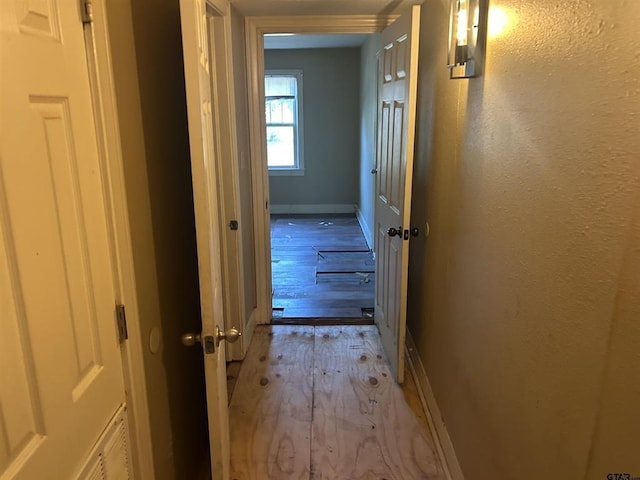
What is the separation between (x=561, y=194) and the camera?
114cm

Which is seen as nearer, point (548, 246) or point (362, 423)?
point (548, 246)

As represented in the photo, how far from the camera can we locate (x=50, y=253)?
3.02 ft

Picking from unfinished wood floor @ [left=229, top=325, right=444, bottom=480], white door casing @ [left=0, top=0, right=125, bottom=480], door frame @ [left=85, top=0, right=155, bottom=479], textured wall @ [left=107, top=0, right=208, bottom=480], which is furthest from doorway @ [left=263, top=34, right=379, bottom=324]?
white door casing @ [left=0, top=0, right=125, bottom=480]

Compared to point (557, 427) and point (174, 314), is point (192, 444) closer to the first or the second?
point (174, 314)

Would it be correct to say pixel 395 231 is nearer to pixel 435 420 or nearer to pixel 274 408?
pixel 435 420

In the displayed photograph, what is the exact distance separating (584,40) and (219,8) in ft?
6.45

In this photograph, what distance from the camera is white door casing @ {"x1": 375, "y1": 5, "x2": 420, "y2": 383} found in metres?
2.46

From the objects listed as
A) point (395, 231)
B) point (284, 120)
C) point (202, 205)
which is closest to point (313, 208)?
point (284, 120)

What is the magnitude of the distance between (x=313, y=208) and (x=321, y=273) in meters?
2.94

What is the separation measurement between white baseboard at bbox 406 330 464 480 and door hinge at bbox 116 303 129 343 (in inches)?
57.8

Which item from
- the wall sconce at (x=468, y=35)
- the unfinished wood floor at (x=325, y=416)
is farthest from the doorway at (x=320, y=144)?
the wall sconce at (x=468, y=35)

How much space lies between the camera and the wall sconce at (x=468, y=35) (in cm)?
166

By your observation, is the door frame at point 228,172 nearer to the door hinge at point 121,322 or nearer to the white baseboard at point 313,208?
the door hinge at point 121,322

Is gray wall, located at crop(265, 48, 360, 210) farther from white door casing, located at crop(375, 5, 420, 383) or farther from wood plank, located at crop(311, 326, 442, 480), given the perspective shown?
wood plank, located at crop(311, 326, 442, 480)
